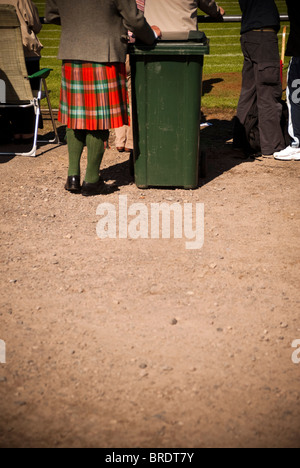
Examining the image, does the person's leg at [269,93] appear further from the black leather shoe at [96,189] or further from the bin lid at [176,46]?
the black leather shoe at [96,189]

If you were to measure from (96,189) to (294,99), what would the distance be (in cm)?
257

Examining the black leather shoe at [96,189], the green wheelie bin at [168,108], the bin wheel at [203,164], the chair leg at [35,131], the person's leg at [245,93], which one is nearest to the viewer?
the green wheelie bin at [168,108]

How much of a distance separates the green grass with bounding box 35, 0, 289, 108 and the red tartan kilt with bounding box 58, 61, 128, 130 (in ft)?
13.0

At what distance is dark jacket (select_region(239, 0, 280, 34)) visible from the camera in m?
6.17

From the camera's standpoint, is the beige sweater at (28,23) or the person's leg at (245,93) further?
the beige sweater at (28,23)

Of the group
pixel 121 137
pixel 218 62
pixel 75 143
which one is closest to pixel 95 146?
pixel 75 143

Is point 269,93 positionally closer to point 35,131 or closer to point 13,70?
point 35,131

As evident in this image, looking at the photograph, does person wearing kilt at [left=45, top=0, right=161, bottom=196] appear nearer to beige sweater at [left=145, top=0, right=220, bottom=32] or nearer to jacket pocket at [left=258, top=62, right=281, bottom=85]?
beige sweater at [left=145, top=0, right=220, bottom=32]

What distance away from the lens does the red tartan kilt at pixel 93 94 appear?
16.1 ft

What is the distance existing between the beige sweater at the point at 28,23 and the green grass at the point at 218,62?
2.00 meters

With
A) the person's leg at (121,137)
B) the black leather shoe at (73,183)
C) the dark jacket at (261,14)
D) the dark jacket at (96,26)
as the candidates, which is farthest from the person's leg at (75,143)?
the dark jacket at (261,14)

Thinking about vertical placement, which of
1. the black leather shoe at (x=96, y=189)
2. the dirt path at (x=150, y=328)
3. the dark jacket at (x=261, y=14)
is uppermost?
the dark jacket at (x=261, y=14)

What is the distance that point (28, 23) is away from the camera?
6695 mm

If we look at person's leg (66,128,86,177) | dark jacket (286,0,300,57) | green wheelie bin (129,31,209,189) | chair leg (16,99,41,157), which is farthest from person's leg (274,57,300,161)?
chair leg (16,99,41,157)
